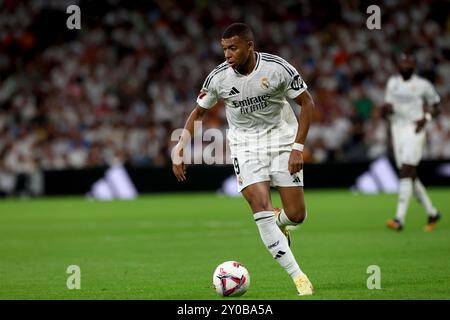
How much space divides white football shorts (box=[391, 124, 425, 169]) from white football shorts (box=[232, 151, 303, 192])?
21.9ft

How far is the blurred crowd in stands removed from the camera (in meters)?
27.3

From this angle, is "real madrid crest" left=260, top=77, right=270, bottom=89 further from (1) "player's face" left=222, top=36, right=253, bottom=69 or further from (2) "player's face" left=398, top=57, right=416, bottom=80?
(2) "player's face" left=398, top=57, right=416, bottom=80

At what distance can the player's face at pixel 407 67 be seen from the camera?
1534 cm

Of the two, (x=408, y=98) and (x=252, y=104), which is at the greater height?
(x=408, y=98)

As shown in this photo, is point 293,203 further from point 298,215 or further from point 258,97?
point 258,97

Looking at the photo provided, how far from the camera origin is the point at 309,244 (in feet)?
45.1

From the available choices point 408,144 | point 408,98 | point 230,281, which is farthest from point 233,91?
point 408,98

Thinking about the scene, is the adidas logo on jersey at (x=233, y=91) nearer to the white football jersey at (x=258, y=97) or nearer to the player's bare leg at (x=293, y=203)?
the white football jersey at (x=258, y=97)

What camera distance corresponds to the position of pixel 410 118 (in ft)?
51.5

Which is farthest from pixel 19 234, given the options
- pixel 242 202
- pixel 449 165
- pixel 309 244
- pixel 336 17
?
pixel 336 17

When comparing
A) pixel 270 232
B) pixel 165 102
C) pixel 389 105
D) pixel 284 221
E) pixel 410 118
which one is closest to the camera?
pixel 270 232

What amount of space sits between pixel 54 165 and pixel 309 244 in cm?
1542

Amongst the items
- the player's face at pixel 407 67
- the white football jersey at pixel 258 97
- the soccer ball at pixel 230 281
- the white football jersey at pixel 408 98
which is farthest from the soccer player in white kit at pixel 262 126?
the white football jersey at pixel 408 98

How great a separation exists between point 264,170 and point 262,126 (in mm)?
509
